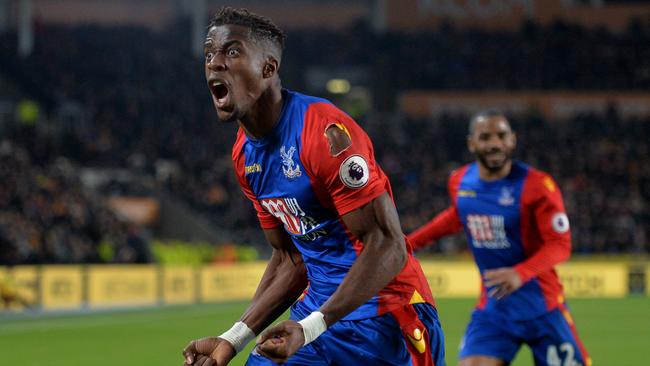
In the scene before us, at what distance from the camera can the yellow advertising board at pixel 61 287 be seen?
21.5 meters

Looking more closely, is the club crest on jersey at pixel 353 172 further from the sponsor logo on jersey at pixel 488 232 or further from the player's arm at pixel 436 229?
the sponsor logo on jersey at pixel 488 232

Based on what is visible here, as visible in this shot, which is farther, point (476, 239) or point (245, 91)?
point (476, 239)

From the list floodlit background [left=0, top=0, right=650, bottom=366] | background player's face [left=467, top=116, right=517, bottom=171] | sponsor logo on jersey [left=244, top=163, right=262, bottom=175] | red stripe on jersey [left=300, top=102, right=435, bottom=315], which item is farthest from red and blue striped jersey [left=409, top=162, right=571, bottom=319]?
floodlit background [left=0, top=0, right=650, bottom=366]

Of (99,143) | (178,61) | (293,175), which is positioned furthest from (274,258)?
(178,61)

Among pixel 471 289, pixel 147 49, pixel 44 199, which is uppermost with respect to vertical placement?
pixel 147 49

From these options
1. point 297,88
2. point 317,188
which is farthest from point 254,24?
point 297,88

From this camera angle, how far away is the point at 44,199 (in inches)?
990

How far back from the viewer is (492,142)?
24.8 ft

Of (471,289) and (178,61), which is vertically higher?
(178,61)

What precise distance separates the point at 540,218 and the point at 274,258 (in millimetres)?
2911

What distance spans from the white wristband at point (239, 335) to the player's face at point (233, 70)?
931 millimetres

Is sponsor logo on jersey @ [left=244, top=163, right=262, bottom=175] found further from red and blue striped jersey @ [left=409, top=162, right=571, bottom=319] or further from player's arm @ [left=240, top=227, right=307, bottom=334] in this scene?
red and blue striped jersey @ [left=409, top=162, right=571, bottom=319]

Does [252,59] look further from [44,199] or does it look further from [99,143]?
[99,143]

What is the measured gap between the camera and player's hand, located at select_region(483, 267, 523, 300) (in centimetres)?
668
